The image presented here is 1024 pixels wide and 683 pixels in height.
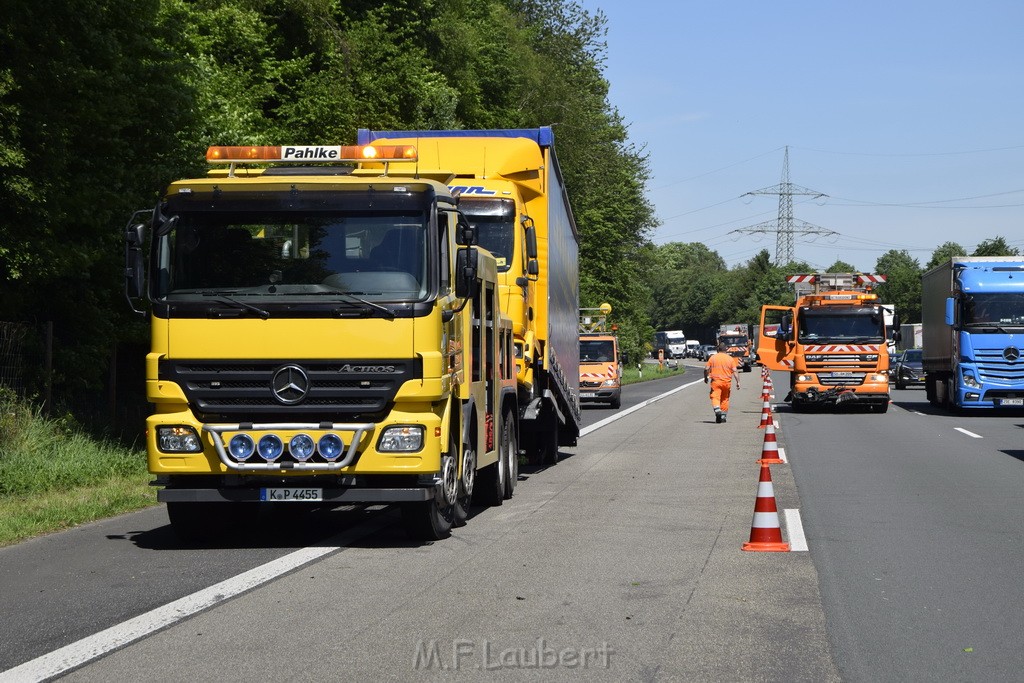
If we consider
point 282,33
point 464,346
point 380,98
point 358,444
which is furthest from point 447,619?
point 282,33

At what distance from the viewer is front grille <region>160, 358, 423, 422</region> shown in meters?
9.55

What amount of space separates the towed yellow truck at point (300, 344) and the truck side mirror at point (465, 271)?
2 cm

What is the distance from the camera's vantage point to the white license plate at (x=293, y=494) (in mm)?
9609

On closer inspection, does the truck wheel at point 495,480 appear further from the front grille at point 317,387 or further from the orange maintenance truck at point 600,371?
the orange maintenance truck at point 600,371

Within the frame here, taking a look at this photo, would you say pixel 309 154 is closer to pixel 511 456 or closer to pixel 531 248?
pixel 531 248

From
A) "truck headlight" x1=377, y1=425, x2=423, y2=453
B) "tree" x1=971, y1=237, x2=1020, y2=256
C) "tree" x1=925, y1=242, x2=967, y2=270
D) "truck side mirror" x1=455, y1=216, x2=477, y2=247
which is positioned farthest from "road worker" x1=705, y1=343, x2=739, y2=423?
"tree" x1=925, y1=242, x2=967, y2=270

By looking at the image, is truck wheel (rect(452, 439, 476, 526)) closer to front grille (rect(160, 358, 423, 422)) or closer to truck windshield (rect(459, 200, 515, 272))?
front grille (rect(160, 358, 423, 422))

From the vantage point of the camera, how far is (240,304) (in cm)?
966

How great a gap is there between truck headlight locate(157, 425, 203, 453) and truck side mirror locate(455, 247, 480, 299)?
2390mm

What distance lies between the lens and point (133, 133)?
1905 centimetres

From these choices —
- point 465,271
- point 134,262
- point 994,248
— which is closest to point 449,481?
point 465,271

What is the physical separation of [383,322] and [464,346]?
4.70 ft

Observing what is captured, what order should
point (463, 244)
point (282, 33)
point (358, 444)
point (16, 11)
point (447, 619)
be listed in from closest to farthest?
point (447, 619) < point (358, 444) < point (463, 244) < point (16, 11) < point (282, 33)

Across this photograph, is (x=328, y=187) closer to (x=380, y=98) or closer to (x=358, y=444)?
(x=358, y=444)
